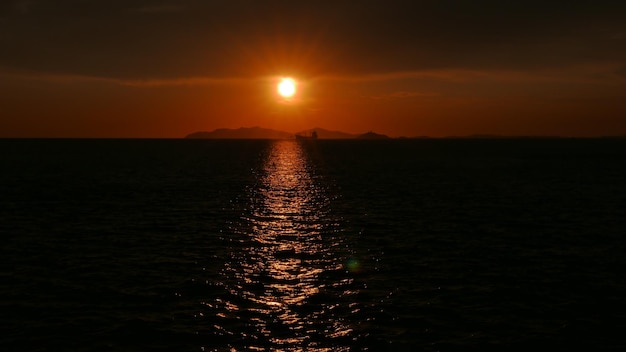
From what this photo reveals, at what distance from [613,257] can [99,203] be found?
69624 mm

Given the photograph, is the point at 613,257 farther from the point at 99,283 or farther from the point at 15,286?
the point at 15,286

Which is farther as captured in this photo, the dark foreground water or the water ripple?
the dark foreground water

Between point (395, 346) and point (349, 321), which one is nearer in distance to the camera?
point (395, 346)

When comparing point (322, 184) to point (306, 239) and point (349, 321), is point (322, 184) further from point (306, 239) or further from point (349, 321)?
point (349, 321)

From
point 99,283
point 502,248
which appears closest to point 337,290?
point 99,283

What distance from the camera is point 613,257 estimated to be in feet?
146

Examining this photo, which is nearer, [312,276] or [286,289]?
[286,289]

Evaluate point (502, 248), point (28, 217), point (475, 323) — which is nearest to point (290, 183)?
point (28, 217)

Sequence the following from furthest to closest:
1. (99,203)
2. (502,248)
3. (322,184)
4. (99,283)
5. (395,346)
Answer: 1. (322,184)
2. (99,203)
3. (502,248)
4. (99,283)
5. (395,346)

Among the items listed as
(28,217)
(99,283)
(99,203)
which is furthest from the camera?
(99,203)

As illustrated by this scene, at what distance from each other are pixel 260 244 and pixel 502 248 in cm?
2329

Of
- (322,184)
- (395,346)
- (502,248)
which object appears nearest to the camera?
(395,346)

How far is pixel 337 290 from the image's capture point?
3591 cm

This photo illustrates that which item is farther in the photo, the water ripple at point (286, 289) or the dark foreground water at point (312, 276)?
the dark foreground water at point (312, 276)
